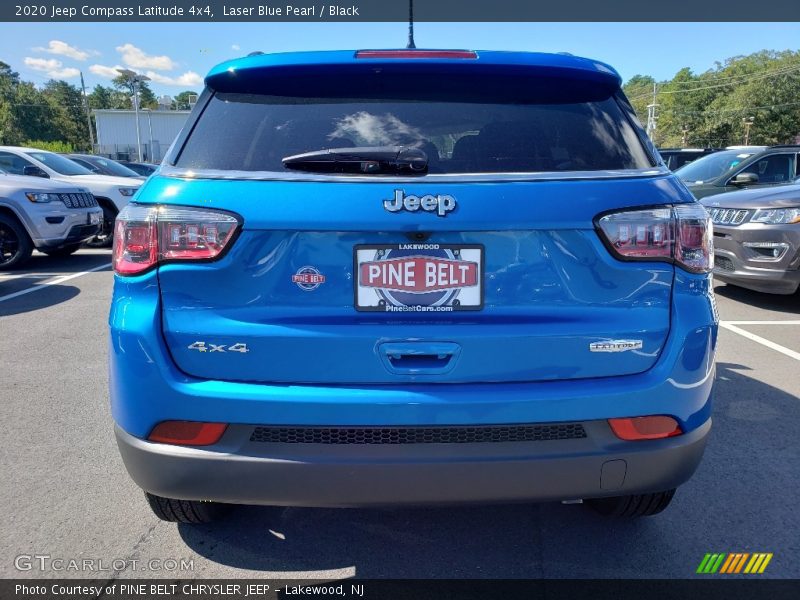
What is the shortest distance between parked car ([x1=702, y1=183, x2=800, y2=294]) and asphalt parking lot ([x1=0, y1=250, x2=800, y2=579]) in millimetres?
3111

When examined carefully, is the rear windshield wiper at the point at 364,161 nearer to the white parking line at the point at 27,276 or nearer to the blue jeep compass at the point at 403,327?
the blue jeep compass at the point at 403,327

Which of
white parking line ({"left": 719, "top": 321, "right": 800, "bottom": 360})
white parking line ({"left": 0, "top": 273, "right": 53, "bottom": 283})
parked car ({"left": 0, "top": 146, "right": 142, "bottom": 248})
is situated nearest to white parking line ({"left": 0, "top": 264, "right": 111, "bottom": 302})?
white parking line ({"left": 0, "top": 273, "right": 53, "bottom": 283})

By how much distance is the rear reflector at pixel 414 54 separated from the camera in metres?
2.05

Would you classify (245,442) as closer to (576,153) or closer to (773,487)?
(576,153)

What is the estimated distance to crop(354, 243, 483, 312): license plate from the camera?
178 cm

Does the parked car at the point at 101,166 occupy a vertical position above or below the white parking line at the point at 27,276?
above

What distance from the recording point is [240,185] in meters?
1.81

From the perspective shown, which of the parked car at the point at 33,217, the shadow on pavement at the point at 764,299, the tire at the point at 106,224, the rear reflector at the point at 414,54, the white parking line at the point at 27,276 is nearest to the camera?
the rear reflector at the point at 414,54

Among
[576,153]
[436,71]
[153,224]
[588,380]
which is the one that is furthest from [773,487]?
[153,224]

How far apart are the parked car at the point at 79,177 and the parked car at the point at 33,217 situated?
5.20 ft

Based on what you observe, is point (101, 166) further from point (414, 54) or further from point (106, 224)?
point (414, 54)

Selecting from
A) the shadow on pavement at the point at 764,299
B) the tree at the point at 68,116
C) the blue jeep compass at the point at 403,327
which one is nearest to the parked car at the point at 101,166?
the shadow on pavement at the point at 764,299

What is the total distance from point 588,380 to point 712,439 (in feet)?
6.49

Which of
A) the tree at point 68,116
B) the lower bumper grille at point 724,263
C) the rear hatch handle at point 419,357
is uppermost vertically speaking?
the tree at point 68,116
